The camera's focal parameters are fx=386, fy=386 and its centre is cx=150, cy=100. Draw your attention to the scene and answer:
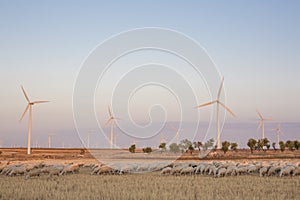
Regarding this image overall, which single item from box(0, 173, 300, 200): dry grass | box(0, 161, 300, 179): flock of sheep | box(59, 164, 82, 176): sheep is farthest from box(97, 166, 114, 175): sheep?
box(0, 173, 300, 200): dry grass

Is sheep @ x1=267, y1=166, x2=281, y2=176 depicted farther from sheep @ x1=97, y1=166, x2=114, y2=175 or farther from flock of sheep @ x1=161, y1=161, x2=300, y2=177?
sheep @ x1=97, y1=166, x2=114, y2=175

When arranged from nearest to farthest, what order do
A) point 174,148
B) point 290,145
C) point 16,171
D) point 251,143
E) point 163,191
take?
point 163,191, point 16,171, point 251,143, point 174,148, point 290,145

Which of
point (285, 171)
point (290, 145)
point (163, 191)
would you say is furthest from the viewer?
point (290, 145)

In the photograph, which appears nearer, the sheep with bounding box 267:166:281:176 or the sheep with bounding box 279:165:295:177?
the sheep with bounding box 279:165:295:177

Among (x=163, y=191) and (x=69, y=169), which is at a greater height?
(x=69, y=169)

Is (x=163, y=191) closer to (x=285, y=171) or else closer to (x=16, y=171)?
(x=285, y=171)

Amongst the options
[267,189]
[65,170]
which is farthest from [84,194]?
[65,170]

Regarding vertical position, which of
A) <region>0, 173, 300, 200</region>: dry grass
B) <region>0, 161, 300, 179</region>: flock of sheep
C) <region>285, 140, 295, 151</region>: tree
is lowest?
<region>0, 173, 300, 200</region>: dry grass

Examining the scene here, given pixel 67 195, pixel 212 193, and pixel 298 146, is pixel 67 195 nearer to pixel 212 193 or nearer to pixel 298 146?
pixel 212 193

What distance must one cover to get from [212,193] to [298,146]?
360ft

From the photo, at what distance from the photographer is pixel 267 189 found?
72.0 ft

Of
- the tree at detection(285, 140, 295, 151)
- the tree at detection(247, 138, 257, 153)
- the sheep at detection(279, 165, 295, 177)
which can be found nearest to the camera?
the sheep at detection(279, 165, 295, 177)

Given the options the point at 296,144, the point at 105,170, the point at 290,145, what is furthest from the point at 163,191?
the point at 290,145

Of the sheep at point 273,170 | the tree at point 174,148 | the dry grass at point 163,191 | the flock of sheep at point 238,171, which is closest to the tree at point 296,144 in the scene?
the tree at point 174,148
